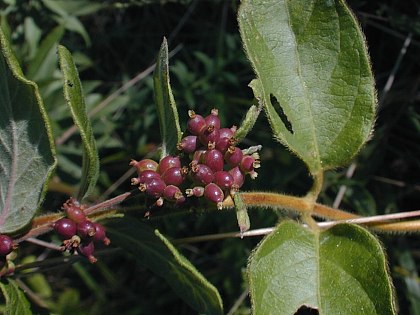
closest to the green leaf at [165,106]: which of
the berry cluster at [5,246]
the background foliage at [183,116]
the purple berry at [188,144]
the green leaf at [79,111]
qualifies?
the purple berry at [188,144]

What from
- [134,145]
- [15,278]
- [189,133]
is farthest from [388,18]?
[15,278]

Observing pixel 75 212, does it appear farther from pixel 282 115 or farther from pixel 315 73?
pixel 315 73

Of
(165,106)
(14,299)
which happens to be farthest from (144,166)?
(14,299)

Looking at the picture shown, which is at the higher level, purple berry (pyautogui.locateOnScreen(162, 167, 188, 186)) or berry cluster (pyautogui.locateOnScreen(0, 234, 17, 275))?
purple berry (pyautogui.locateOnScreen(162, 167, 188, 186))

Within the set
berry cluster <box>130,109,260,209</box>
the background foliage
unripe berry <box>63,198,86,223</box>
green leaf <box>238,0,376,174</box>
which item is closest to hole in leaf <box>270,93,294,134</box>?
green leaf <box>238,0,376,174</box>

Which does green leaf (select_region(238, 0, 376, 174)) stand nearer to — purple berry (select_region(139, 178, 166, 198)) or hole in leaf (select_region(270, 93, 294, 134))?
hole in leaf (select_region(270, 93, 294, 134))

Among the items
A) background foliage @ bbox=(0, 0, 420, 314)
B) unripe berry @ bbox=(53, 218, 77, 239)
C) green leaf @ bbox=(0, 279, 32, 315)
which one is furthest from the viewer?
background foliage @ bbox=(0, 0, 420, 314)
